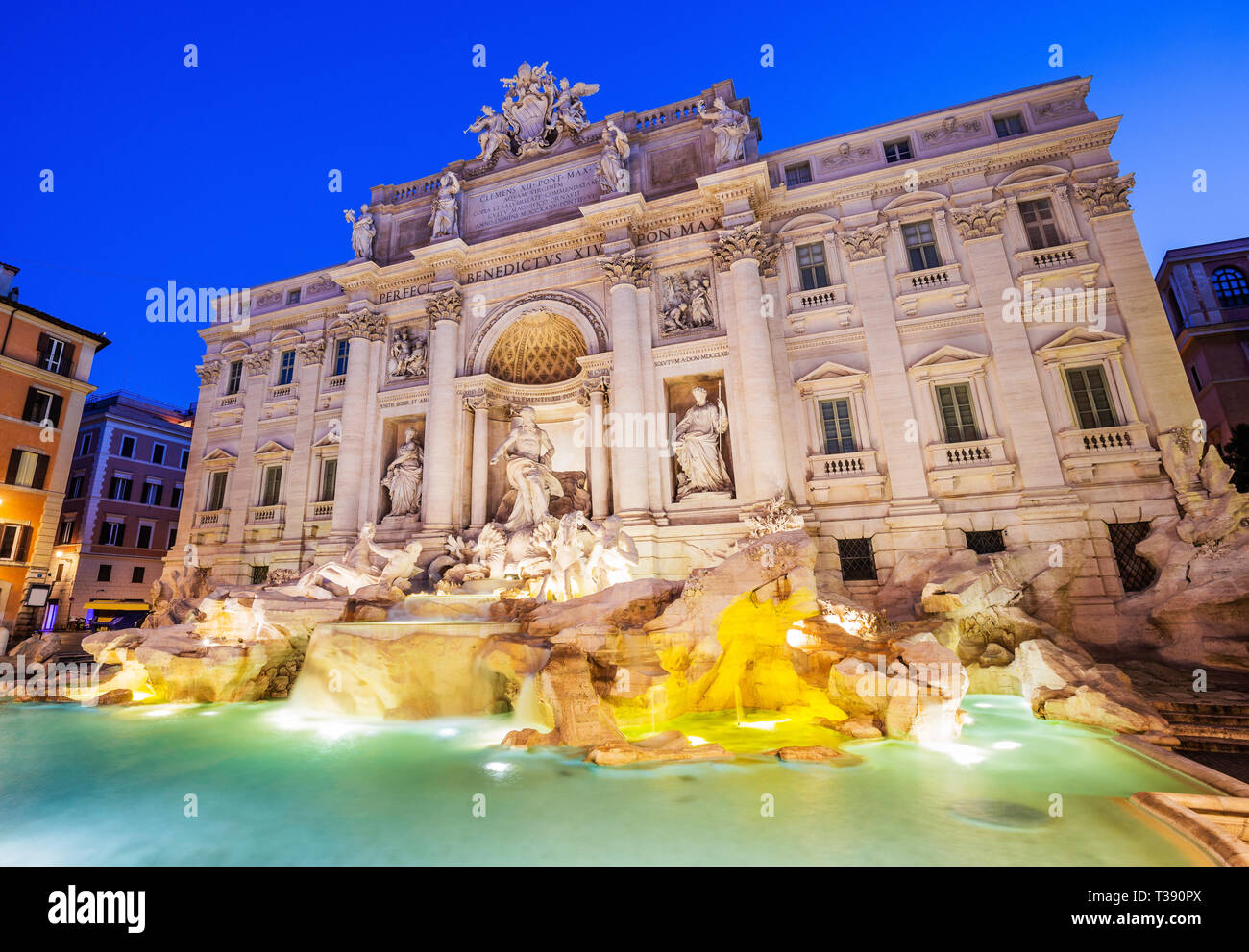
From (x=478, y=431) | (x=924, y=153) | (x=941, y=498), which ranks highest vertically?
(x=924, y=153)

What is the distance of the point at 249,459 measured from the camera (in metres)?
21.9

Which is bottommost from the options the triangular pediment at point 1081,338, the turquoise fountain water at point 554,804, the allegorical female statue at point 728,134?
the turquoise fountain water at point 554,804

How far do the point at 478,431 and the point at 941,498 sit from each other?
13.9m

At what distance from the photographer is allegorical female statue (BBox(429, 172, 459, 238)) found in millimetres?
19797

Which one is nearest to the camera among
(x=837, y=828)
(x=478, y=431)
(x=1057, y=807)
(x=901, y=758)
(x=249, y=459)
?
(x=837, y=828)

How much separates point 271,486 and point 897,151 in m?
25.1

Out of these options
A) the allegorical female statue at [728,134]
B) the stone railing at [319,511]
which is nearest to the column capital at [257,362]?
the stone railing at [319,511]

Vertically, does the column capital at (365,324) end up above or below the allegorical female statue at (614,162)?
below

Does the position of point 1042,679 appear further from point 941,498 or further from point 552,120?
point 552,120

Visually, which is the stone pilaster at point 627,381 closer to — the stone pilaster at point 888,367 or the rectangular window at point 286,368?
the stone pilaster at point 888,367

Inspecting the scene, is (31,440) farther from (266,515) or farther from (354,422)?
(354,422)

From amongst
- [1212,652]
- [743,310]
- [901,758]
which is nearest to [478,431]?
[743,310]

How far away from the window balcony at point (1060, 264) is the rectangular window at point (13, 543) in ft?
112

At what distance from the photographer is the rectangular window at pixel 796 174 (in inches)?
694
